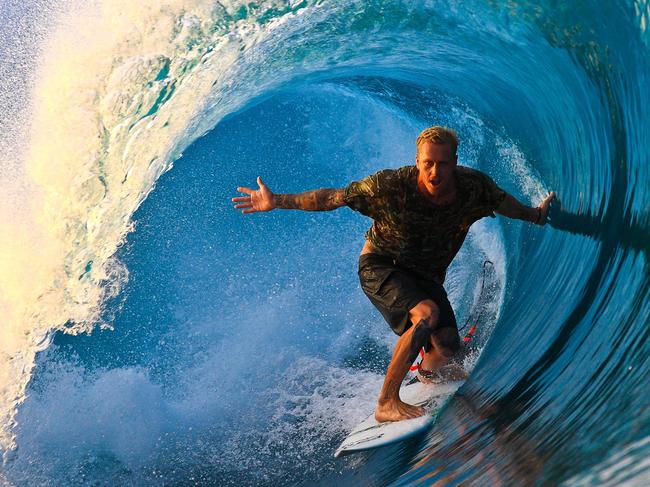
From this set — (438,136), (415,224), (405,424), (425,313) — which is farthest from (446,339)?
(438,136)

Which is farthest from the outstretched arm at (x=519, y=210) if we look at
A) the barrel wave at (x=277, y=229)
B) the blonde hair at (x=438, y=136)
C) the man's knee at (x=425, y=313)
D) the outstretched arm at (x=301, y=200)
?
the outstretched arm at (x=301, y=200)

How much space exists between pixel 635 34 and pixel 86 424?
499cm

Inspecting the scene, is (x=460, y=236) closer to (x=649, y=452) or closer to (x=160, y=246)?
(x=649, y=452)

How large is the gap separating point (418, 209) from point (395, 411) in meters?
1.08

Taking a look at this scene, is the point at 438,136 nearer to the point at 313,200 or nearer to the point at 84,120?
the point at 313,200

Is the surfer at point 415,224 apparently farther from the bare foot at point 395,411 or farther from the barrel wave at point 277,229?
the barrel wave at point 277,229

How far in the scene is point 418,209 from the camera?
162 inches

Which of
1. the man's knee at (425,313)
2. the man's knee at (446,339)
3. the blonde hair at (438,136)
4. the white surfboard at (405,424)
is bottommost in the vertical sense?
the white surfboard at (405,424)

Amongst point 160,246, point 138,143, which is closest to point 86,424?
point 160,246

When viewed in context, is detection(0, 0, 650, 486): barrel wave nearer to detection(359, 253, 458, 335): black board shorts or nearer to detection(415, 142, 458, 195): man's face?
detection(359, 253, 458, 335): black board shorts

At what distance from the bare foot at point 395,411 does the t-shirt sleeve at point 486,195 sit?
110 cm

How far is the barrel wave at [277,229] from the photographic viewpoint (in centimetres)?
447

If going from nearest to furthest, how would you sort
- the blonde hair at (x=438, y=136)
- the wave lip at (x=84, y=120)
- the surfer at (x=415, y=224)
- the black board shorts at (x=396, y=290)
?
the blonde hair at (x=438, y=136) → the surfer at (x=415, y=224) → the black board shorts at (x=396, y=290) → the wave lip at (x=84, y=120)

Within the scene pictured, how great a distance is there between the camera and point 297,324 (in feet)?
23.1
